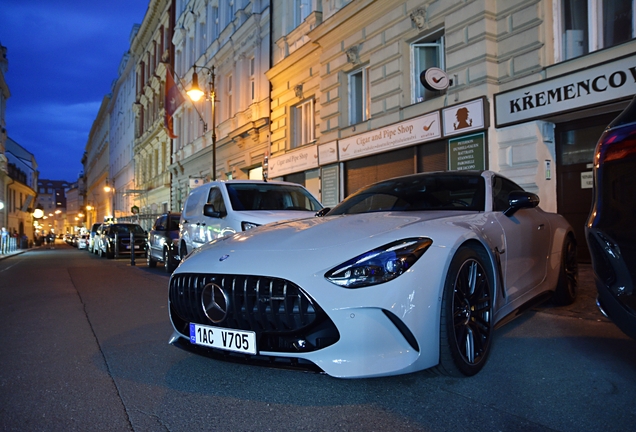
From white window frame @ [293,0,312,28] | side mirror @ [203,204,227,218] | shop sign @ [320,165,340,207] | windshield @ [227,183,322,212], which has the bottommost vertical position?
side mirror @ [203,204,227,218]

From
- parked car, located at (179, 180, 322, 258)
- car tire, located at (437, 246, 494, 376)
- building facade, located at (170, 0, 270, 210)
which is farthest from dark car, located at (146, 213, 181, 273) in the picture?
car tire, located at (437, 246, 494, 376)

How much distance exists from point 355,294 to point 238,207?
19.7 ft

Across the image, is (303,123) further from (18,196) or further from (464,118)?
(18,196)

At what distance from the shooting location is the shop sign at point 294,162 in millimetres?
17156

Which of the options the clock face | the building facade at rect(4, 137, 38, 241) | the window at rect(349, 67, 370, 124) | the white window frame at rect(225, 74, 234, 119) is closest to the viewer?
the clock face

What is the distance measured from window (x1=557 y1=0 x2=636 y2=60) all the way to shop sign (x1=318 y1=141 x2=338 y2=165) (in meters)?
7.34

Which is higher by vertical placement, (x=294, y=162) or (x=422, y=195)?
(x=294, y=162)

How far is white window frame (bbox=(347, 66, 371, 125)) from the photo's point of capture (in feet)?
48.9

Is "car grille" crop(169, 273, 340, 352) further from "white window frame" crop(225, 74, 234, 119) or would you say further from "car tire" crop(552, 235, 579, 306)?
"white window frame" crop(225, 74, 234, 119)

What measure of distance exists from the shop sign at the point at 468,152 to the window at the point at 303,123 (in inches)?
287

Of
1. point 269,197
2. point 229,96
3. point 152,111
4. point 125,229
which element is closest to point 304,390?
point 269,197

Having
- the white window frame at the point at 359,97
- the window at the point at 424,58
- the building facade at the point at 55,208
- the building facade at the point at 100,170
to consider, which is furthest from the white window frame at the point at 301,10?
the building facade at the point at 55,208

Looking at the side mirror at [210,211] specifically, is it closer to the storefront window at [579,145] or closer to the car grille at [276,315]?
the car grille at [276,315]

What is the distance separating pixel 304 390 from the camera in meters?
3.02
